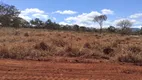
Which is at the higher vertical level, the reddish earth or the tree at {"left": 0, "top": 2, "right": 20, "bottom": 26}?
the tree at {"left": 0, "top": 2, "right": 20, "bottom": 26}

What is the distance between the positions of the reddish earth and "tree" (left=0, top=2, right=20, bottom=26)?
191ft

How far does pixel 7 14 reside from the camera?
69.2 metres

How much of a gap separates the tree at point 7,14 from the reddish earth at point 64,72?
58217mm

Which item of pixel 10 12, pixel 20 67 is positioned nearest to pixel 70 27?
pixel 10 12

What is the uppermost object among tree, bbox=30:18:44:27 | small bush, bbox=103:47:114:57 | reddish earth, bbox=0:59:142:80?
tree, bbox=30:18:44:27

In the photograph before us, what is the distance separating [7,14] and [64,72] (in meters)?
61.8

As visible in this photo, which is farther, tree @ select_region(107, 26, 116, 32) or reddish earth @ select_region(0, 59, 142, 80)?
tree @ select_region(107, 26, 116, 32)

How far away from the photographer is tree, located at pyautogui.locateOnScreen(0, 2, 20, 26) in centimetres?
6769

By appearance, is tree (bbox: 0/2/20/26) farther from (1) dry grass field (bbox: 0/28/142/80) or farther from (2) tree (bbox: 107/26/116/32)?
(1) dry grass field (bbox: 0/28/142/80)

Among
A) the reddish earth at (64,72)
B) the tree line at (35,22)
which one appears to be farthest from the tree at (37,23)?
the reddish earth at (64,72)

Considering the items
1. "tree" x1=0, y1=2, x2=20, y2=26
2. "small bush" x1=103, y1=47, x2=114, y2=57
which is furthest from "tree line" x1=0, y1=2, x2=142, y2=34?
"small bush" x1=103, y1=47, x2=114, y2=57

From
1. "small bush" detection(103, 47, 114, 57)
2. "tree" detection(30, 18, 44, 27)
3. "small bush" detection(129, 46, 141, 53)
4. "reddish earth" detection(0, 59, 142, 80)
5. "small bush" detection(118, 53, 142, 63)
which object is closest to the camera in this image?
"reddish earth" detection(0, 59, 142, 80)

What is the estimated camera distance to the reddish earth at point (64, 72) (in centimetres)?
913

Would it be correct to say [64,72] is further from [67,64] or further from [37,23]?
Answer: [37,23]
